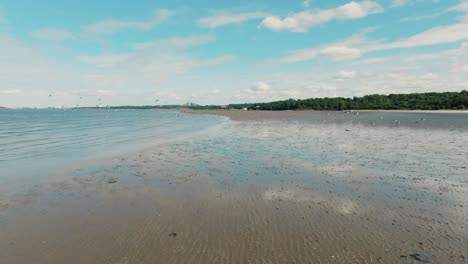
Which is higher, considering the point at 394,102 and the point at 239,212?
the point at 394,102

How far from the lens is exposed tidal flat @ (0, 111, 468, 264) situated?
25.6ft

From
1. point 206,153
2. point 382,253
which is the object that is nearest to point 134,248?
point 382,253

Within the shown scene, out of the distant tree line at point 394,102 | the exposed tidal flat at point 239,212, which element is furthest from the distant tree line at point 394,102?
the exposed tidal flat at point 239,212

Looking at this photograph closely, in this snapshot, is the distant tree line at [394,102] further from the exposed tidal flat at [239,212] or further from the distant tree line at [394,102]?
the exposed tidal flat at [239,212]

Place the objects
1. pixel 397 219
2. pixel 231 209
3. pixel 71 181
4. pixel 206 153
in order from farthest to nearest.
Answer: pixel 206 153 → pixel 71 181 → pixel 231 209 → pixel 397 219

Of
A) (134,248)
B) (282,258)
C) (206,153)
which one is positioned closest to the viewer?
A: (282,258)

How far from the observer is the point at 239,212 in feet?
35.2

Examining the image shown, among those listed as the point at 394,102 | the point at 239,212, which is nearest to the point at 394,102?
the point at 394,102

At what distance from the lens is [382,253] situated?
301 inches

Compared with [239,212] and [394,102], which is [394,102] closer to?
[394,102]

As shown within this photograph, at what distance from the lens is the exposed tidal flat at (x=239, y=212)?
7.80 meters

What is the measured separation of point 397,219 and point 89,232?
9.95 meters

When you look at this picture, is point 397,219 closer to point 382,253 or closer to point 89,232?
point 382,253

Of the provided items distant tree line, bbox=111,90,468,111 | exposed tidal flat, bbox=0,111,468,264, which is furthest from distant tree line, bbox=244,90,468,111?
exposed tidal flat, bbox=0,111,468,264
